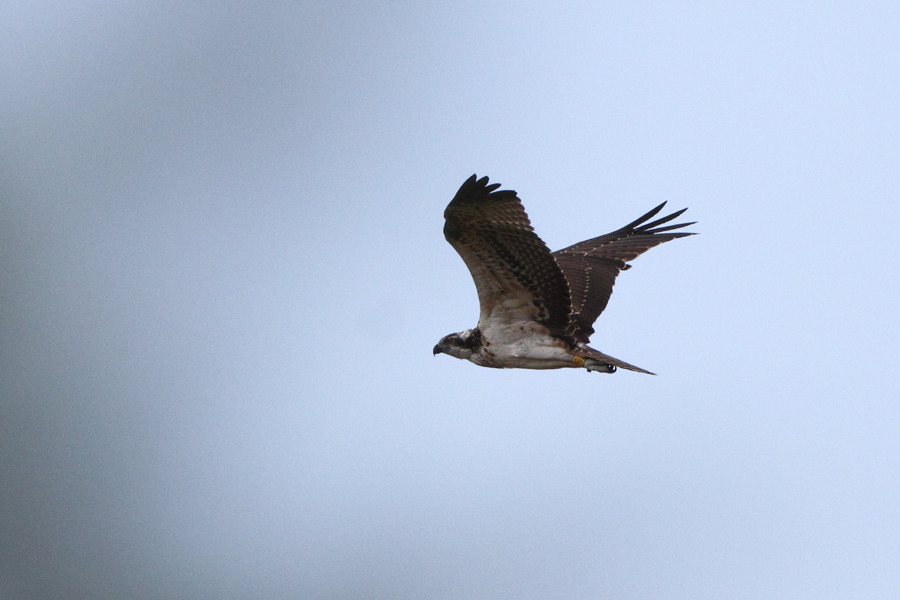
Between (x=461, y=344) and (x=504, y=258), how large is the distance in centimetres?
146

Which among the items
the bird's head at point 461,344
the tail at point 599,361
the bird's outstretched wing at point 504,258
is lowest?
the tail at point 599,361

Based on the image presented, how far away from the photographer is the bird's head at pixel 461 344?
12695 mm

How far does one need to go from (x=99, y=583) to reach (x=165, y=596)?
261 centimetres

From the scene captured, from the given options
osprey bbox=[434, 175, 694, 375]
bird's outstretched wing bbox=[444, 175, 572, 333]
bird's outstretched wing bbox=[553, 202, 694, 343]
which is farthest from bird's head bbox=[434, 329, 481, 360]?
bird's outstretched wing bbox=[553, 202, 694, 343]

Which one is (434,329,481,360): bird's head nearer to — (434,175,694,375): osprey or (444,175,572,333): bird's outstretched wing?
(434,175,694,375): osprey

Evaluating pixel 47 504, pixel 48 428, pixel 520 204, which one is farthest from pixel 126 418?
pixel 520 204

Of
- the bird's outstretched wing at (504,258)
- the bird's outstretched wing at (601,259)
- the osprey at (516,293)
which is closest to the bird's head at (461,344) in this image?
the osprey at (516,293)

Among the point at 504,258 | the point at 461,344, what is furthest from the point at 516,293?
the point at 461,344

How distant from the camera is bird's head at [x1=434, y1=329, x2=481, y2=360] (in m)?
12.7

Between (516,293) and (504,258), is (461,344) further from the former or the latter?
(504,258)

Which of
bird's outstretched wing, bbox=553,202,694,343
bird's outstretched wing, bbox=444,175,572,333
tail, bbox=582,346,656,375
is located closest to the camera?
bird's outstretched wing, bbox=444,175,572,333

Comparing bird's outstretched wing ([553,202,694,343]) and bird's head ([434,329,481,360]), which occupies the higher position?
bird's outstretched wing ([553,202,694,343])

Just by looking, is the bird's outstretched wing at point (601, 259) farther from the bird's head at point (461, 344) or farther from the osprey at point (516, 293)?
the bird's head at point (461, 344)

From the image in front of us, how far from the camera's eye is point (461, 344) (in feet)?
42.2
